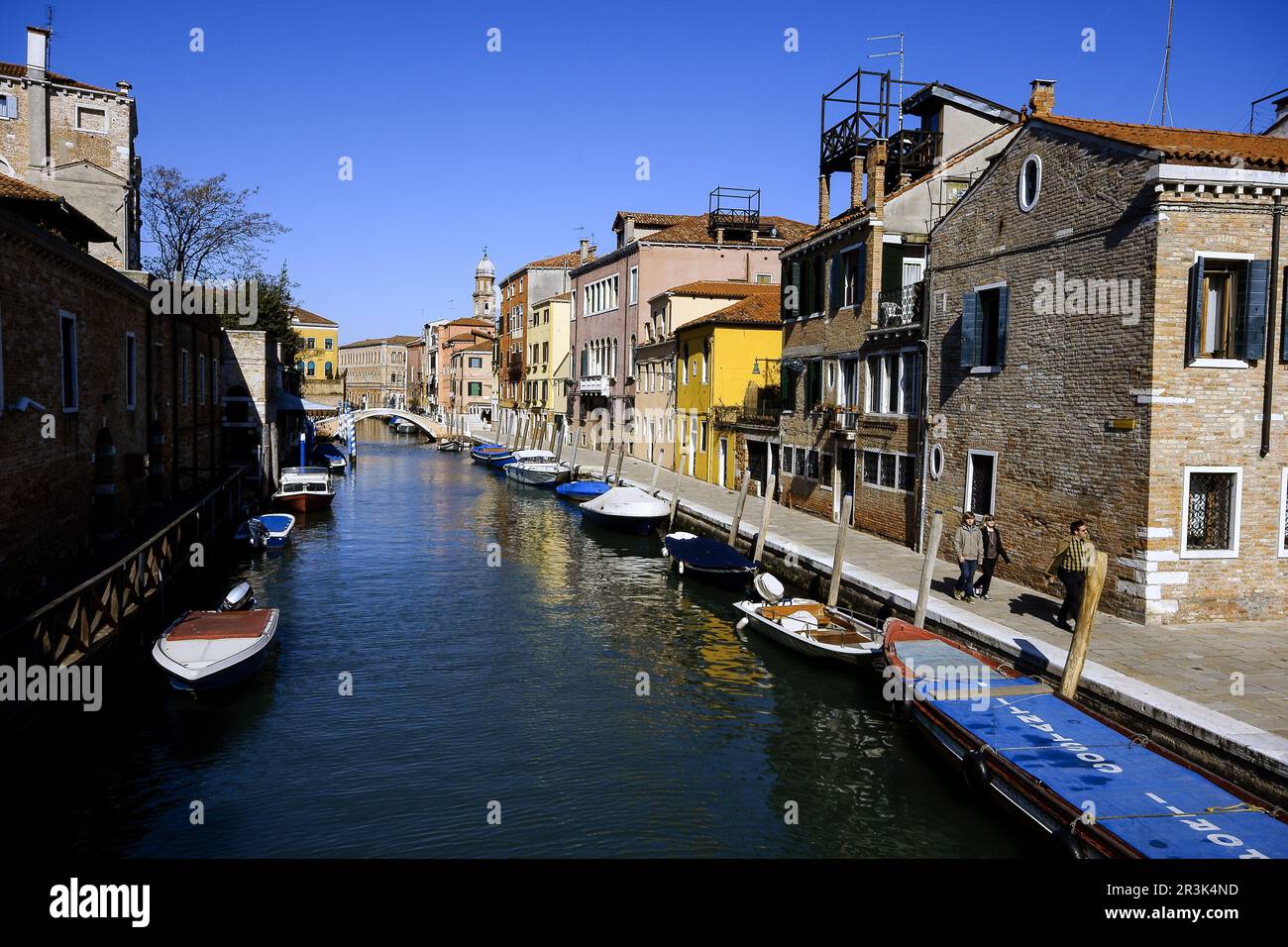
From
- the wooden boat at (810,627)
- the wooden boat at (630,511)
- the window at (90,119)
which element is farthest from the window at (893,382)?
the window at (90,119)

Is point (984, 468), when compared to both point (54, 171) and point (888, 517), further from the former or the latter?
point (54, 171)

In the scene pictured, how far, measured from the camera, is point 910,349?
1953 centimetres

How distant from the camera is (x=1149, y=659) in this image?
11031 millimetres

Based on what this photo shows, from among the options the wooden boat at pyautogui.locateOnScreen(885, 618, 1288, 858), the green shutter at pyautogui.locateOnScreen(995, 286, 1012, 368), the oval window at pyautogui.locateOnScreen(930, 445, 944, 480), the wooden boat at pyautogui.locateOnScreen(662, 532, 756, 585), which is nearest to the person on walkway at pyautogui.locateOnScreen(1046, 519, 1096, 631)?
the wooden boat at pyautogui.locateOnScreen(885, 618, 1288, 858)

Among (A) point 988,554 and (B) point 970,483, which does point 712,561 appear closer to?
(B) point 970,483

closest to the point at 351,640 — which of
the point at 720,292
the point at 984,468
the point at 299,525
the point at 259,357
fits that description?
the point at 984,468

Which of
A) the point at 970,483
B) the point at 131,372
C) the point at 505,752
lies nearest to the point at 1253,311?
the point at 970,483

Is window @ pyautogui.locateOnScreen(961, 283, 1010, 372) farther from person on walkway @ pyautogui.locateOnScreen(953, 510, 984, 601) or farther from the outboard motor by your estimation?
→ the outboard motor

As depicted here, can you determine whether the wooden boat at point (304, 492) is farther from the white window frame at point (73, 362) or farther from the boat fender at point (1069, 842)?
the boat fender at point (1069, 842)

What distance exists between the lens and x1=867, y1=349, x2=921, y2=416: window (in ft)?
64.3

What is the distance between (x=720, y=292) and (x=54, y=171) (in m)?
22.0

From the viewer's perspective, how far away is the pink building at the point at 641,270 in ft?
133

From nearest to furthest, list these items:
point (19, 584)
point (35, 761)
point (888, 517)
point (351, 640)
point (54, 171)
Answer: point (35, 761), point (19, 584), point (351, 640), point (888, 517), point (54, 171)

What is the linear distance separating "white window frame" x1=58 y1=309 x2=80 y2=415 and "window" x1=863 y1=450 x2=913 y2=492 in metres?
15.0
